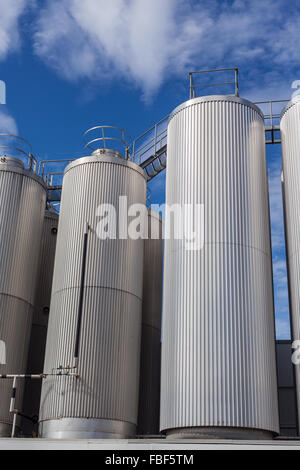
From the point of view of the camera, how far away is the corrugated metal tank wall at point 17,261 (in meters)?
23.7

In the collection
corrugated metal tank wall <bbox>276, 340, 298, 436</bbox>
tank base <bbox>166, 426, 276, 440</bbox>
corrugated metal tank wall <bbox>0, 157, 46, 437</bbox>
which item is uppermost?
corrugated metal tank wall <bbox>0, 157, 46, 437</bbox>

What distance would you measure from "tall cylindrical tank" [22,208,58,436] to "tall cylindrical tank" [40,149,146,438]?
16.6 feet

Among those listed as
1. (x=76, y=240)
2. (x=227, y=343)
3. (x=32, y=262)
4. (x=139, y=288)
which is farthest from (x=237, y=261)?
(x=32, y=262)

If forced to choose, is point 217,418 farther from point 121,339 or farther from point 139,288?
point 139,288

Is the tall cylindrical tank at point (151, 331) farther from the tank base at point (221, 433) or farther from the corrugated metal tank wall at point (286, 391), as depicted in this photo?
the tank base at point (221, 433)

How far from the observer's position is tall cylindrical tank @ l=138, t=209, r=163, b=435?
25422 millimetres

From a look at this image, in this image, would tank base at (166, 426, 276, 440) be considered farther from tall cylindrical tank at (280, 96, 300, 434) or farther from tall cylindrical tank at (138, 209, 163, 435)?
tall cylindrical tank at (138, 209, 163, 435)

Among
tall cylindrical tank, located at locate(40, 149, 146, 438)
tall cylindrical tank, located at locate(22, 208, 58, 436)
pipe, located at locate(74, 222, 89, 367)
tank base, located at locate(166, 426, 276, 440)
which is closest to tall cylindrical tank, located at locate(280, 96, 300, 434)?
tank base, located at locate(166, 426, 276, 440)

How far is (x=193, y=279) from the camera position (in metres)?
20.1

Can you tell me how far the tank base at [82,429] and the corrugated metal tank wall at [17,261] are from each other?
10.4ft

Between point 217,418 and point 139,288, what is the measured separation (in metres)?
7.40

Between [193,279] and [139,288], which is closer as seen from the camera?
[193,279]

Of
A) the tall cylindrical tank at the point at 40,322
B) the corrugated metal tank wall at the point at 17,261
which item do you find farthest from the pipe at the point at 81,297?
the tall cylindrical tank at the point at 40,322

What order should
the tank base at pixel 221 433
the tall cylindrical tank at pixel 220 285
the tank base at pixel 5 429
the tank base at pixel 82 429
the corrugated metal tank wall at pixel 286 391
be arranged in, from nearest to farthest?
the tank base at pixel 221 433 < the tall cylindrical tank at pixel 220 285 < the tank base at pixel 82 429 < the tank base at pixel 5 429 < the corrugated metal tank wall at pixel 286 391
